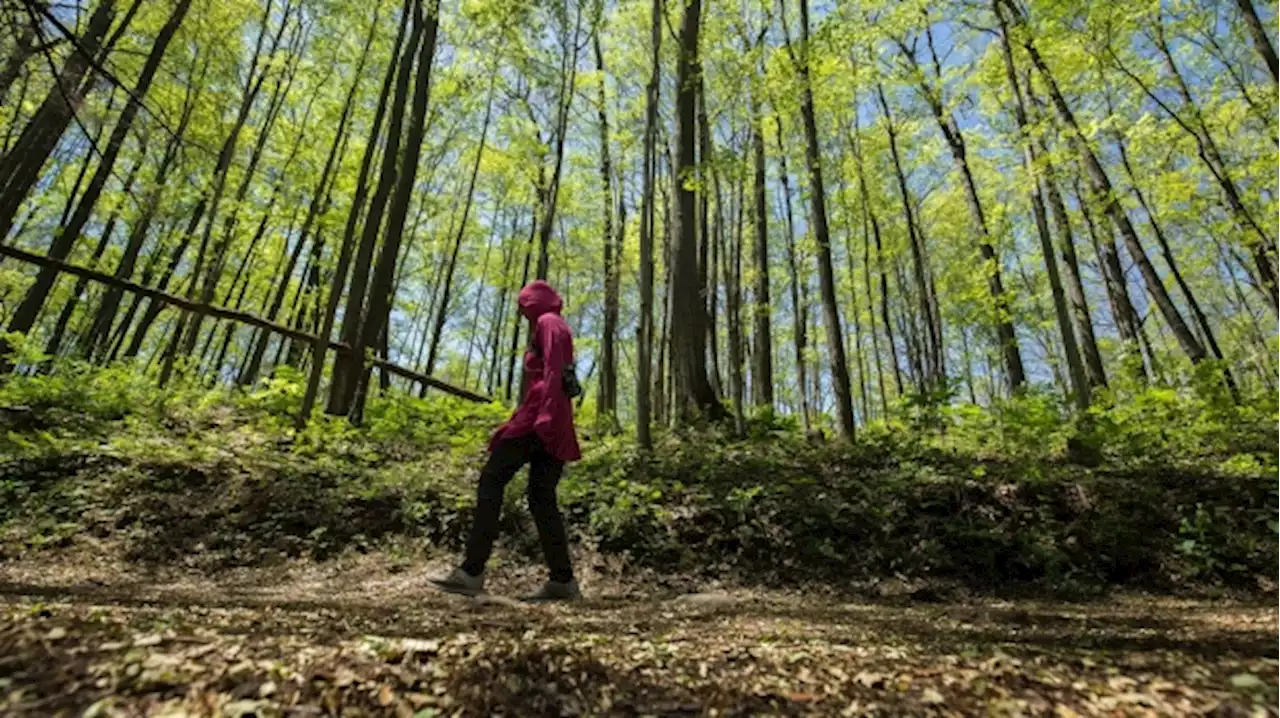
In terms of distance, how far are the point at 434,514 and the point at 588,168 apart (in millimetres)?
13727

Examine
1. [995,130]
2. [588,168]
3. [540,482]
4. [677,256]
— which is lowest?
[540,482]

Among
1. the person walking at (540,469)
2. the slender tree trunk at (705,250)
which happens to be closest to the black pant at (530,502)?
the person walking at (540,469)

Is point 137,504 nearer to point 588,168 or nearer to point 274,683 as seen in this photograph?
point 274,683

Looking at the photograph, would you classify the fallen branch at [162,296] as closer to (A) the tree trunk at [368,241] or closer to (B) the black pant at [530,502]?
(A) the tree trunk at [368,241]

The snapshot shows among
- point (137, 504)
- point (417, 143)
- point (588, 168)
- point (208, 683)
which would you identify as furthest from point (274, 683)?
point (588, 168)

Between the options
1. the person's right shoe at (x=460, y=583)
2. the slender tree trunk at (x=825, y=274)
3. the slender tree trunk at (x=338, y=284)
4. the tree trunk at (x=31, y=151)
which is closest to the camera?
the person's right shoe at (x=460, y=583)

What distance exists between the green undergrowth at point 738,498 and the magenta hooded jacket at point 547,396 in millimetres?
1640

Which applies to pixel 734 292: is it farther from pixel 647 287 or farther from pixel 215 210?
pixel 215 210

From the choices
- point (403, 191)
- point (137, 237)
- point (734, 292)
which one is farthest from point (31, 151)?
point (734, 292)

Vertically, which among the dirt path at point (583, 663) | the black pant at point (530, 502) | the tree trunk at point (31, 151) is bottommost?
the dirt path at point (583, 663)

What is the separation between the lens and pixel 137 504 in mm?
5855

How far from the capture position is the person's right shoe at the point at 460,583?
13.5 ft

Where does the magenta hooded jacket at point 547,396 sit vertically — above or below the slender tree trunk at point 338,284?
below

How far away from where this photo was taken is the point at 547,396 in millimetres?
4234
